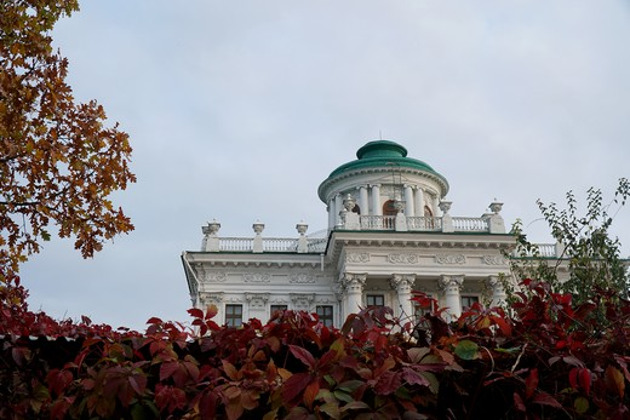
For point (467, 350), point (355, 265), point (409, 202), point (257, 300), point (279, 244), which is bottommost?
point (467, 350)

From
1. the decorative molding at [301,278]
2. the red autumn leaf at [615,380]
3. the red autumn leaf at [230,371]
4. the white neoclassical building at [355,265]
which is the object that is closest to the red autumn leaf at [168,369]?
the red autumn leaf at [230,371]

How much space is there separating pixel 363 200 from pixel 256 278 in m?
9.39

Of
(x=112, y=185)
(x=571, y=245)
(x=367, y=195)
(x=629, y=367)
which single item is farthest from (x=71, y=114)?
(x=367, y=195)

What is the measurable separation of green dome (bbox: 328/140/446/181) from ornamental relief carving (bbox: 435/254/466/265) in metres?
9.52

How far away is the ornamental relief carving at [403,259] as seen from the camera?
91.7 ft

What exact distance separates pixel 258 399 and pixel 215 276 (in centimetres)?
2788

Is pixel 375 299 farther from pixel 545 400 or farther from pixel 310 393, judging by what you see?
pixel 310 393

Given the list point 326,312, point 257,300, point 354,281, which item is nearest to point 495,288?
point 354,281

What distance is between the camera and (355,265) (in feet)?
90.2

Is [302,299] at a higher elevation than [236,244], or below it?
below

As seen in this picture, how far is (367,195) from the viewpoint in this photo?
36.2 m

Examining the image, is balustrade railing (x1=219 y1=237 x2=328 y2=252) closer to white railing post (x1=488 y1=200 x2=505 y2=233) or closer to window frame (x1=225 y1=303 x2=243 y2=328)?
window frame (x1=225 y1=303 x2=243 y2=328)

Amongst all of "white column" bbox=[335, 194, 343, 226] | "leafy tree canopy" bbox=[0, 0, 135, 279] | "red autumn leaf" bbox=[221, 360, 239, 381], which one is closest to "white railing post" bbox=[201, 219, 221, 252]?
"white column" bbox=[335, 194, 343, 226]

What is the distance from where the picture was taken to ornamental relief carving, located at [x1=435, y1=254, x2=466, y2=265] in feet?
92.3
